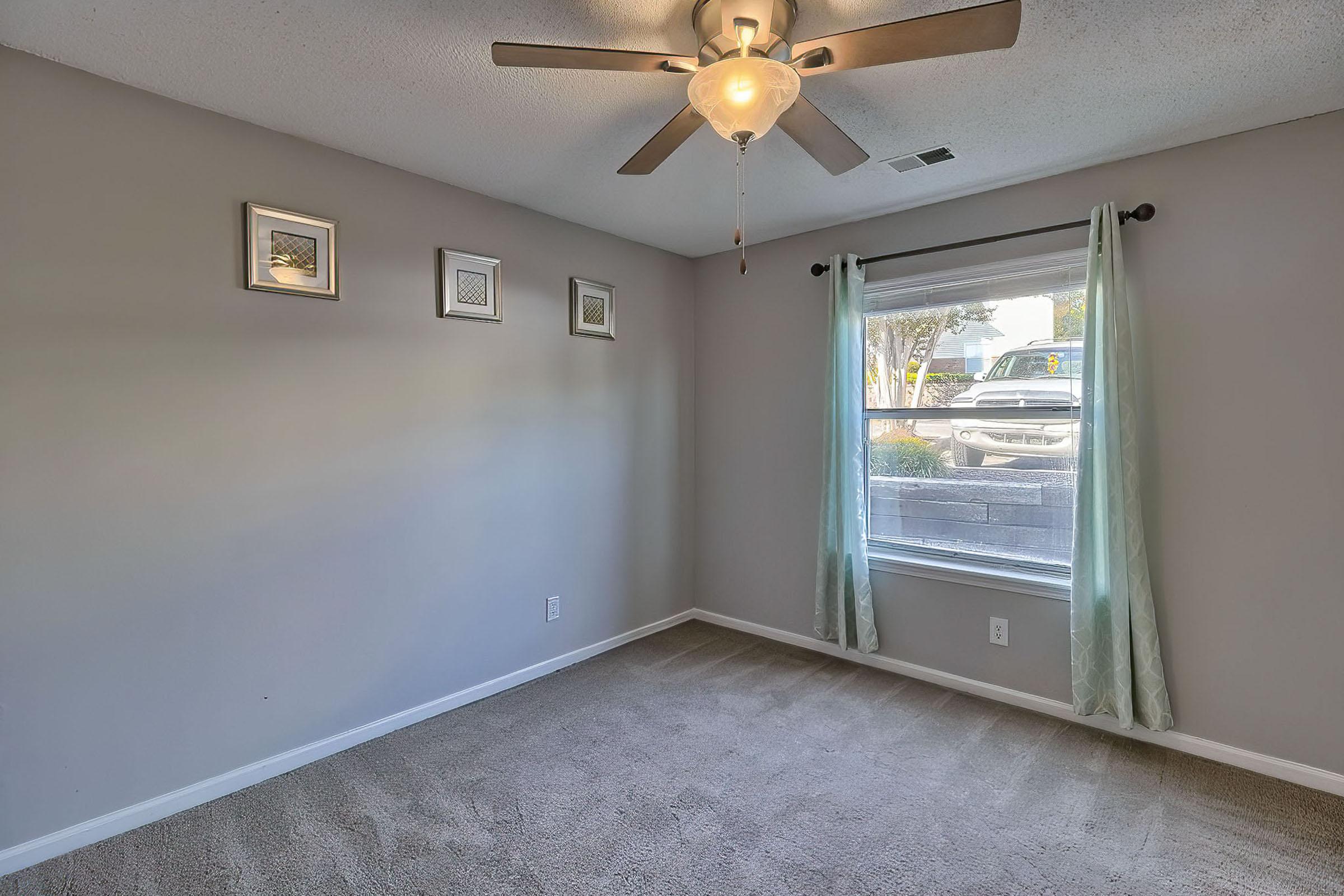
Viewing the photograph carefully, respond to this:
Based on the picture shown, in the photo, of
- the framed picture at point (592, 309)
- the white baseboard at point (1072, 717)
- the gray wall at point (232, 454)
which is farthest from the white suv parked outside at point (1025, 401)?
the gray wall at point (232, 454)

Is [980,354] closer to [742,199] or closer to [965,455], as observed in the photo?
[965,455]

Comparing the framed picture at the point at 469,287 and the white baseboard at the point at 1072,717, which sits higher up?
the framed picture at the point at 469,287

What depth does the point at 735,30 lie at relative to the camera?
157 centimetres

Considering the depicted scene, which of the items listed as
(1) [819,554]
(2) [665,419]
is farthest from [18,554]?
(1) [819,554]

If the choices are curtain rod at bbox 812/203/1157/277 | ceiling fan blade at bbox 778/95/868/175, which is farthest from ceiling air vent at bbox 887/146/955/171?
ceiling fan blade at bbox 778/95/868/175

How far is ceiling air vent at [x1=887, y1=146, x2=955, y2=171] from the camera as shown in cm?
255

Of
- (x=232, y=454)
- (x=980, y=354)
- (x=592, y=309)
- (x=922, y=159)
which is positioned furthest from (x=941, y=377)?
(x=232, y=454)

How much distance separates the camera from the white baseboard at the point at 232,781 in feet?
6.35

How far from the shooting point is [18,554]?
6.26 ft

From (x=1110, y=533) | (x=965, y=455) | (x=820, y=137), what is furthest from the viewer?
(x=965, y=455)

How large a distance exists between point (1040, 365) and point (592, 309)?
2.24 metres

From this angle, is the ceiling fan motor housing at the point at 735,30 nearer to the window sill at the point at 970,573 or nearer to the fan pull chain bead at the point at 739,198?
the fan pull chain bead at the point at 739,198

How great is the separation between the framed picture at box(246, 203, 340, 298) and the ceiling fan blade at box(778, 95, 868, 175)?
70.6 inches

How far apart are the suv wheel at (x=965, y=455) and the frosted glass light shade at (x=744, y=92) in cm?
208
